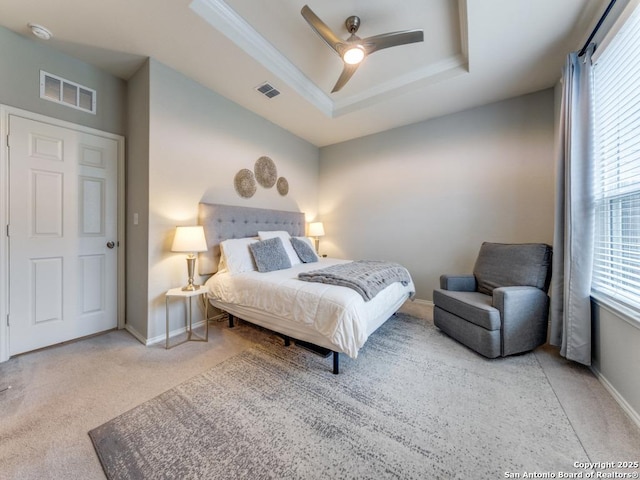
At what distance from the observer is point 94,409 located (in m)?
1.52

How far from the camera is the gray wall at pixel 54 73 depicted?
2.04 m

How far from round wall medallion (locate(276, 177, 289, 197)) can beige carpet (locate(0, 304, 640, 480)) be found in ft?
7.69

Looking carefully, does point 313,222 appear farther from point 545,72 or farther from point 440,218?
point 545,72

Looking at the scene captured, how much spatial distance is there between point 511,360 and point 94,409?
3.18 m

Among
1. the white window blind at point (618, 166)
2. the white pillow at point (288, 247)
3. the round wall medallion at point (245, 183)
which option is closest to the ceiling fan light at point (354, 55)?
the white window blind at point (618, 166)

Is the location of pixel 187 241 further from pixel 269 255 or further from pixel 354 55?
pixel 354 55

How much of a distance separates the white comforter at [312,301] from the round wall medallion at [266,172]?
1634 mm

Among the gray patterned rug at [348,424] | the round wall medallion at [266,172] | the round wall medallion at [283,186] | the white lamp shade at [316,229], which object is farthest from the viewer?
the white lamp shade at [316,229]

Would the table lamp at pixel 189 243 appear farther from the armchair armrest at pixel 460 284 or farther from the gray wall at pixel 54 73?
the armchair armrest at pixel 460 284

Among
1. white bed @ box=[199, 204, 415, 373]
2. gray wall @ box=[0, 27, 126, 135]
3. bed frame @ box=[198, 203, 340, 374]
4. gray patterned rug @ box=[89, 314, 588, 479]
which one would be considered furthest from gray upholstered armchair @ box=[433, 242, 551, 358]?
gray wall @ box=[0, 27, 126, 135]

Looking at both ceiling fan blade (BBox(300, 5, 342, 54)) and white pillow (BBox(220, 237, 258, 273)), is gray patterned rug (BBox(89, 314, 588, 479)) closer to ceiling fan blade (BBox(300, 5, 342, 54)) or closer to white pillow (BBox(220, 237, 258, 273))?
white pillow (BBox(220, 237, 258, 273))

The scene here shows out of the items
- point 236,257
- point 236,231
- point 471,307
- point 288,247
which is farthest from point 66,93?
point 471,307

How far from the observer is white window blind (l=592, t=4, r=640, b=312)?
1551mm

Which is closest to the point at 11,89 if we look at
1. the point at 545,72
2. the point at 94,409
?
the point at 94,409
